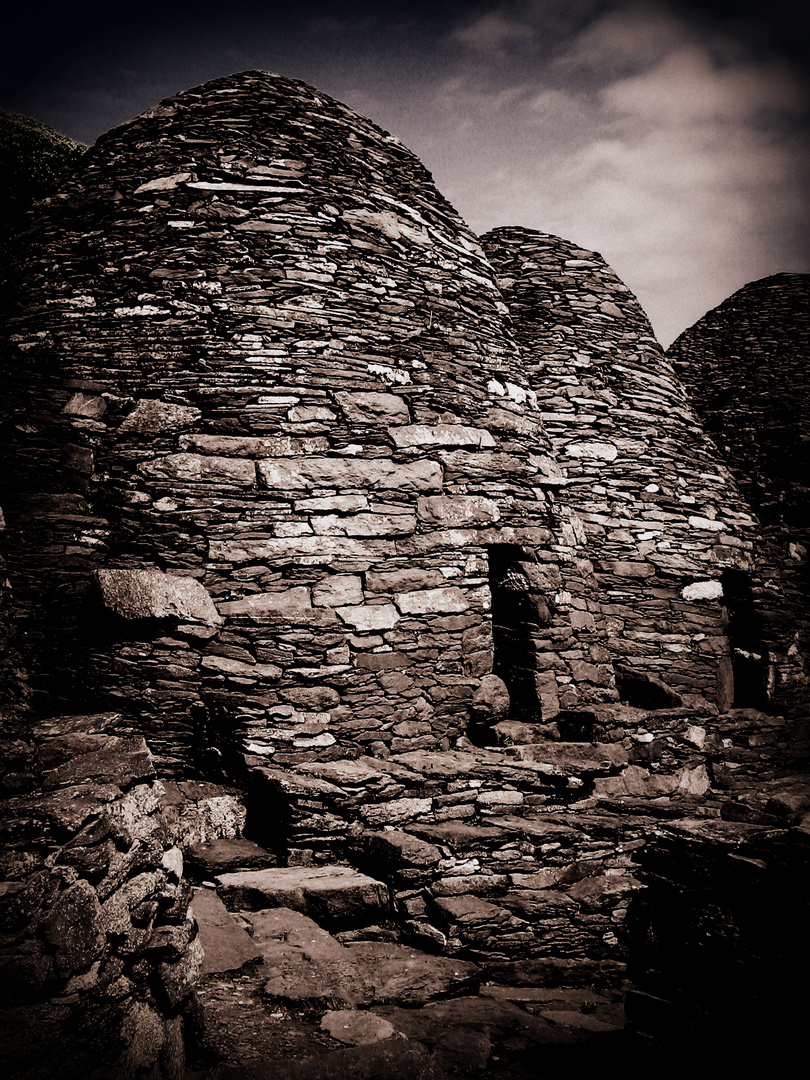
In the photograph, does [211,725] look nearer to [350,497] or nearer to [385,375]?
[350,497]

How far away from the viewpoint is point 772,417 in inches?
414

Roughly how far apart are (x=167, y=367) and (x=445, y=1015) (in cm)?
482

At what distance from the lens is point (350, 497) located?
4.58 metres

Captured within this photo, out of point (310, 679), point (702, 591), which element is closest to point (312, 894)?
point (310, 679)

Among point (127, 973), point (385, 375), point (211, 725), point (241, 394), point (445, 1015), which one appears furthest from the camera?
point (385, 375)

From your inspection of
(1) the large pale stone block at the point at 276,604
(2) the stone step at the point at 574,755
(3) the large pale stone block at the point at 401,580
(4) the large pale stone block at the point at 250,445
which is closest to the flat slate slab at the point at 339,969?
(2) the stone step at the point at 574,755

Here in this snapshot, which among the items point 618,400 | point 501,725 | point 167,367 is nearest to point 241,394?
point 167,367

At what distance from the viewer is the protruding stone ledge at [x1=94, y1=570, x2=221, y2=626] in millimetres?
4043

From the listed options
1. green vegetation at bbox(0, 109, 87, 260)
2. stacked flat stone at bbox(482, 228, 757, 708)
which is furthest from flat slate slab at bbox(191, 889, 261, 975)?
green vegetation at bbox(0, 109, 87, 260)

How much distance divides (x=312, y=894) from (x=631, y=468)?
6181 mm

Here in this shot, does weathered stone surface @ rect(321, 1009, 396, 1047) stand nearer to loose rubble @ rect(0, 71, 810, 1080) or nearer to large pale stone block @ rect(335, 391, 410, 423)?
loose rubble @ rect(0, 71, 810, 1080)

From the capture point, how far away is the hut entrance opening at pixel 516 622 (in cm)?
511

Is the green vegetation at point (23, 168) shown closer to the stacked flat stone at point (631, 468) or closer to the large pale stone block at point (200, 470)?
the large pale stone block at point (200, 470)

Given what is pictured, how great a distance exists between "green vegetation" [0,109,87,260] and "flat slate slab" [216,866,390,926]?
5.91 meters
